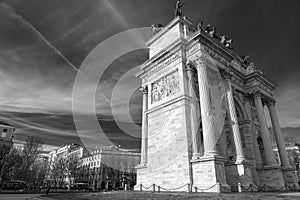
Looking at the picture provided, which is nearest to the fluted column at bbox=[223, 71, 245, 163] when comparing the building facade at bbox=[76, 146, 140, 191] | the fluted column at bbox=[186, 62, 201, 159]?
the fluted column at bbox=[186, 62, 201, 159]

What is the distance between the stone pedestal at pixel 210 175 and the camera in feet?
39.8

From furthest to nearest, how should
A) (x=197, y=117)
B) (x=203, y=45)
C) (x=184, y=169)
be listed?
(x=203, y=45)
(x=197, y=117)
(x=184, y=169)

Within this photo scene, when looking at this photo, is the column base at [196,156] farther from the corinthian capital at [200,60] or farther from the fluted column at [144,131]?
the corinthian capital at [200,60]

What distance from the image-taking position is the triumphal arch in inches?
564

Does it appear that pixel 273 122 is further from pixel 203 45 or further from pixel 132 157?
pixel 132 157

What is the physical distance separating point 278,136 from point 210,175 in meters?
16.0

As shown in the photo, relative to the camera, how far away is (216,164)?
12656mm

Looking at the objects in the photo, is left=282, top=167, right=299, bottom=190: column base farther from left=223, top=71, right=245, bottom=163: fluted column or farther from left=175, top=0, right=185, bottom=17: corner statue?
left=175, top=0, right=185, bottom=17: corner statue

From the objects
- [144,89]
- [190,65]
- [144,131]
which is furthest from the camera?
[144,89]

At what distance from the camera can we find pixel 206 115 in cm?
1470

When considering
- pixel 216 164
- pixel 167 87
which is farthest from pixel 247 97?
pixel 216 164

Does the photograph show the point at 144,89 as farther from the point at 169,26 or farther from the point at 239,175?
the point at 239,175

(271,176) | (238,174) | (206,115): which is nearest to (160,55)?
(206,115)

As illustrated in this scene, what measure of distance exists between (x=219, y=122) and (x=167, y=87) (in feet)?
19.4
